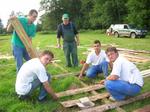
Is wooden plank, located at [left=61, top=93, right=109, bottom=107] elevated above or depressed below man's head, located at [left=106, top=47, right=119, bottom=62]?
below

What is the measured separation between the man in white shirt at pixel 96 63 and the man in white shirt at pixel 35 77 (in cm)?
203

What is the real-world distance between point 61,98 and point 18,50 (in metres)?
Answer: 2.01

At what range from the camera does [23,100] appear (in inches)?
261

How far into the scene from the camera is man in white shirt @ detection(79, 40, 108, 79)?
27.1 ft

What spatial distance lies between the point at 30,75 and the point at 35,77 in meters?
0.14

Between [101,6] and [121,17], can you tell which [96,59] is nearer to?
[121,17]

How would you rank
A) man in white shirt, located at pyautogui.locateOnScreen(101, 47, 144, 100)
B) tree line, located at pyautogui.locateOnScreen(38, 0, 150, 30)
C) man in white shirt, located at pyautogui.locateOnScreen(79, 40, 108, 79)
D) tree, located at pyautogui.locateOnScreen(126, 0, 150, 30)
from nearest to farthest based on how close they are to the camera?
1. man in white shirt, located at pyautogui.locateOnScreen(101, 47, 144, 100)
2. man in white shirt, located at pyautogui.locateOnScreen(79, 40, 108, 79)
3. tree, located at pyautogui.locateOnScreen(126, 0, 150, 30)
4. tree line, located at pyautogui.locateOnScreen(38, 0, 150, 30)

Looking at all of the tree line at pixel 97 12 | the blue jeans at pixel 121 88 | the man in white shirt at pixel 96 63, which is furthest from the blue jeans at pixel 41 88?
the tree line at pixel 97 12

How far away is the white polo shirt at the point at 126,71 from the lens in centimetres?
604

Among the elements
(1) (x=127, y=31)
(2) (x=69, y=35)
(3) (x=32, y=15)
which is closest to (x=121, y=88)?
(3) (x=32, y=15)

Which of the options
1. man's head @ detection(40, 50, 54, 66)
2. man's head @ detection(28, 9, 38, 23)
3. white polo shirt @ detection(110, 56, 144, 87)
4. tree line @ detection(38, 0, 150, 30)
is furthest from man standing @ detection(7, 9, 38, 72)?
tree line @ detection(38, 0, 150, 30)

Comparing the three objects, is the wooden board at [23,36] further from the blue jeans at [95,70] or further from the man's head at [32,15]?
the blue jeans at [95,70]

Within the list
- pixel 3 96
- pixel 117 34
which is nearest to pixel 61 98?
pixel 3 96

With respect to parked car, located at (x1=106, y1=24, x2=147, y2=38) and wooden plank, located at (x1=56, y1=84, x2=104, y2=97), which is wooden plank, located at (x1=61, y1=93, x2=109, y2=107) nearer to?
wooden plank, located at (x1=56, y1=84, x2=104, y2=97)
